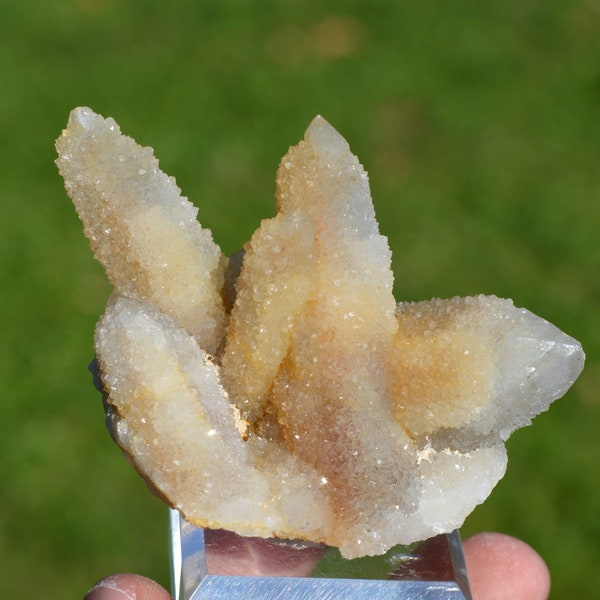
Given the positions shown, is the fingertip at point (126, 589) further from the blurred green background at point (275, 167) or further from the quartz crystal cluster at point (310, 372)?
the blurred green background at point (275, 167)

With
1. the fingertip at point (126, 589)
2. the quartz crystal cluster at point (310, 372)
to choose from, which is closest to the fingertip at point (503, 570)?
the quartz crystal cluster at point (310, 372)

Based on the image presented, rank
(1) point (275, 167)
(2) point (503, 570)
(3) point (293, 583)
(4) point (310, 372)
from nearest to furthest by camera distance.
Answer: (4) point (310, 372), (3) point (293, 583), (2) point (503, 570), (1) point (275, 167)

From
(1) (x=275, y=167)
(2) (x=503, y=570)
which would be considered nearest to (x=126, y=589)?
(2) (x=503, y=570)

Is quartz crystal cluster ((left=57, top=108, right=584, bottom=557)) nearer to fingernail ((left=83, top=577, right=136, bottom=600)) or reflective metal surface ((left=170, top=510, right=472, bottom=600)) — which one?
reflective metal surface ((left=170, top=510, right=472, bottom=600))

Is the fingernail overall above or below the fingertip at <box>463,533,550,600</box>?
above

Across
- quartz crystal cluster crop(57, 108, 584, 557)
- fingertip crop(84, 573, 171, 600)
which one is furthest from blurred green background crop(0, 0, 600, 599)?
quartz crystal cluster crop(57, 108, 584, 557)

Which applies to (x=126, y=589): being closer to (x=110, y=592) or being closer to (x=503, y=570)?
(x=110, y=592)
